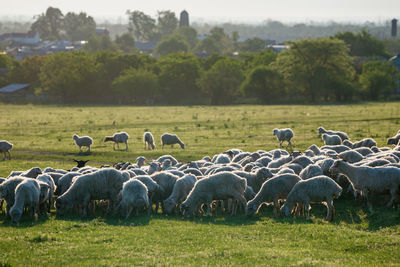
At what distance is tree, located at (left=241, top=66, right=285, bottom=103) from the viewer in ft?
270

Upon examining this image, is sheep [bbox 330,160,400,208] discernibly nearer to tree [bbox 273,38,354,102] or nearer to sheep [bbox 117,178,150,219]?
sheep [bbox 117,178,150,219]

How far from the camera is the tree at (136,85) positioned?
8550 centimetres

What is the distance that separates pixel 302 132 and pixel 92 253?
26.9 meters

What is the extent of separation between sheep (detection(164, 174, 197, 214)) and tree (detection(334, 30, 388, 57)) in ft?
342

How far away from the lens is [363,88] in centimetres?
8131

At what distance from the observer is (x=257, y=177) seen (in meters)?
16.4

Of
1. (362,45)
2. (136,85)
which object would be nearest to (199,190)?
(136,85)

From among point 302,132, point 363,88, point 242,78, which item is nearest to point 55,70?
point 242,78

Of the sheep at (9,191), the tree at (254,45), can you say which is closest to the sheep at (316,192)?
the sheep at (9,191)

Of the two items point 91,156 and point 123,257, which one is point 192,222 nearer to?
point 123,257

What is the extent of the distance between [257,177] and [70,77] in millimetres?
76590

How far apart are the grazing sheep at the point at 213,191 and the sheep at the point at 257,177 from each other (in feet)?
4.65

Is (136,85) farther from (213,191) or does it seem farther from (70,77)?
(213,191)

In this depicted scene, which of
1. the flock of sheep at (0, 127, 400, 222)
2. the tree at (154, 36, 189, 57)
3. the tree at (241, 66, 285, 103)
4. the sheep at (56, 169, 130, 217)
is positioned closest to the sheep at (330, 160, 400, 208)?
the flock of sheep at (0, 127, 400, 222)
